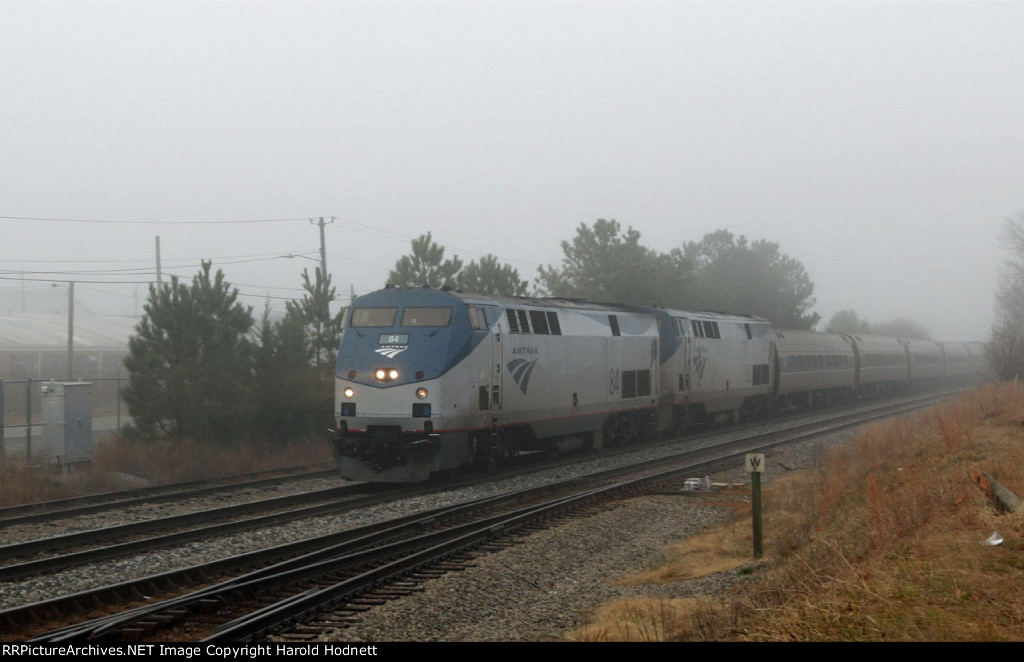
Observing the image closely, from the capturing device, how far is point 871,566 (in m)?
8.50

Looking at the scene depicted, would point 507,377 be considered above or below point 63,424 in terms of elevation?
above

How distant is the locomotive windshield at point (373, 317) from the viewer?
1864cm

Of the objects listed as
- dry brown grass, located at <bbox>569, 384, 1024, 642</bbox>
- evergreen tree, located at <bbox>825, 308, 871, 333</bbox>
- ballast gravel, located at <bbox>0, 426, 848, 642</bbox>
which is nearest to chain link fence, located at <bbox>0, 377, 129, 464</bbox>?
ballast gravel, located at <bbox>0, 426, 848, 642</bbox>

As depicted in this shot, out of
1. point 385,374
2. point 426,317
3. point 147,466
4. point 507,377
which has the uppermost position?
point 426,317

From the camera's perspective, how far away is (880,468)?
16.8 m

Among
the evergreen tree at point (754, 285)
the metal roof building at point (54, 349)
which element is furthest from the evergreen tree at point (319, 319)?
the evergreen tree at point (754, 285)

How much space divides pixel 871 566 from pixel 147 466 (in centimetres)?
1735

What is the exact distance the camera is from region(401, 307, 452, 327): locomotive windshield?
18125mm

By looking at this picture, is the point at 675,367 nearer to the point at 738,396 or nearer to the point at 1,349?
the point at 738,396

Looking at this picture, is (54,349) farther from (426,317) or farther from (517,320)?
(426,317)

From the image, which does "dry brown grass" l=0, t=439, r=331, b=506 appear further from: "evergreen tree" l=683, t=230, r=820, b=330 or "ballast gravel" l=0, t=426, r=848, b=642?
"evergreen tree" l=683, t=230, r=820, b=330

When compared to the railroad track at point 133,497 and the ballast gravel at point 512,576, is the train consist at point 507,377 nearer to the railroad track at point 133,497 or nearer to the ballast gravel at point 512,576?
the ballast gravel at point 512,576

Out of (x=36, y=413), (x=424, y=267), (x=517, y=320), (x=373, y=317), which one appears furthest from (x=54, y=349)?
(x=517, y=320)

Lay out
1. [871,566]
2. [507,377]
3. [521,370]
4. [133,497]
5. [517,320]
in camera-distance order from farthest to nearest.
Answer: [517,320] → [521,370] → [507,377] → [133,497] → [871,566]
